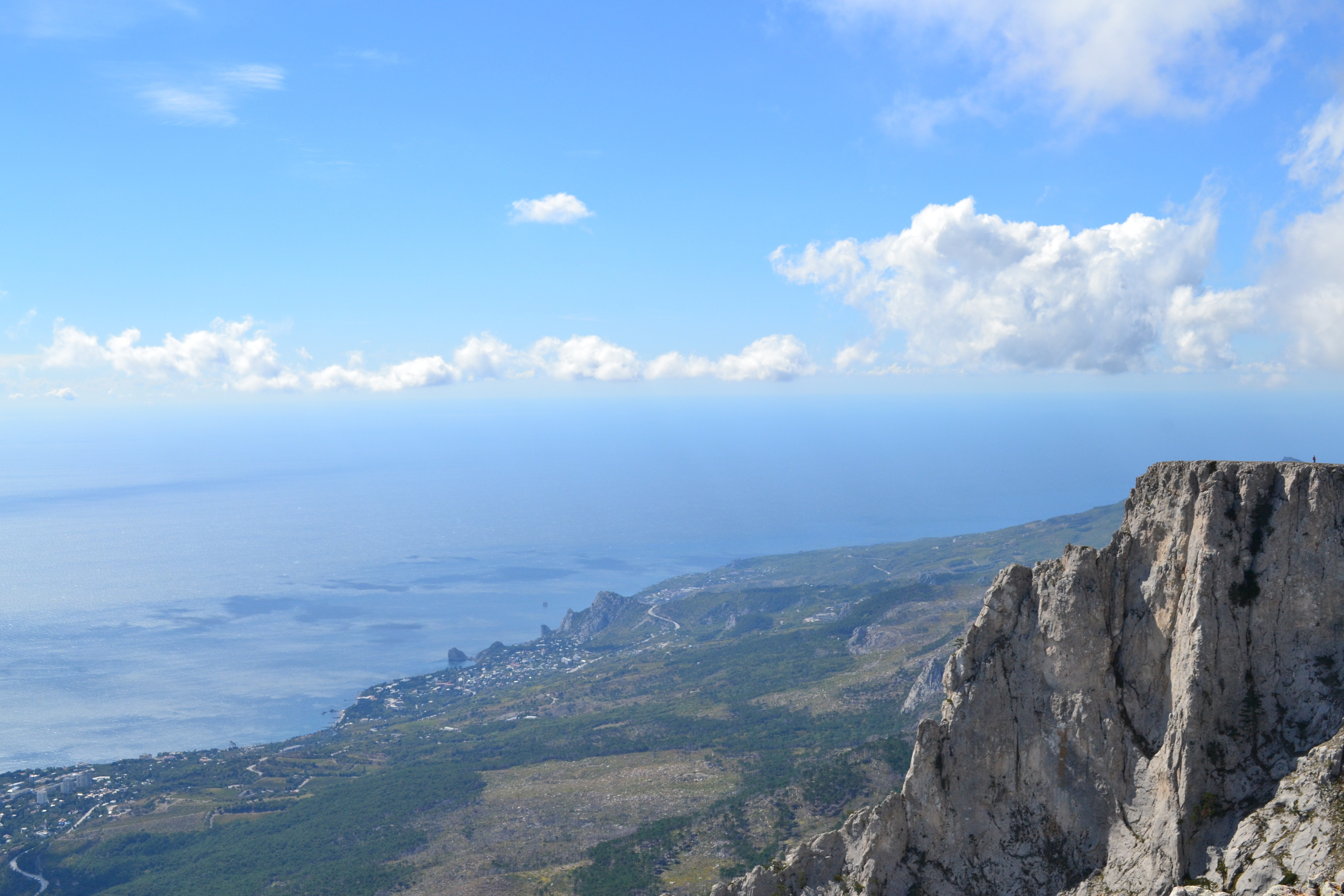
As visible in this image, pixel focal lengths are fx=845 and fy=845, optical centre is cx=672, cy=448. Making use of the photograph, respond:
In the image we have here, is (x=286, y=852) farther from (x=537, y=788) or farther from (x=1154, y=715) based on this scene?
(x=1154, y=715)

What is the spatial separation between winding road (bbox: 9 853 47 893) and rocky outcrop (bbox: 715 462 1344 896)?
100 m

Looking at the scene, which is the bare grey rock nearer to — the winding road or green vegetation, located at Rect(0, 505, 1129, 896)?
green vegetation, located at Rect(0, 505, 1129, 896)

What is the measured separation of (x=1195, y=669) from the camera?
24875 mm

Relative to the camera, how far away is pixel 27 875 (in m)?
93.8

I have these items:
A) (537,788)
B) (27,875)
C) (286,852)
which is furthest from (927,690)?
(27,875)

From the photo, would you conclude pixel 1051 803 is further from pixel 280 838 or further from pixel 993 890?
pixel 280 838

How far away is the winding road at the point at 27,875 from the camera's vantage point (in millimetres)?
91438

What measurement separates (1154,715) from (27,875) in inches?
4585

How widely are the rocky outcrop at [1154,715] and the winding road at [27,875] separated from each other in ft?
328

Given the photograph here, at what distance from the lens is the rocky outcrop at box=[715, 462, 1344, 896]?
24141 millimetres

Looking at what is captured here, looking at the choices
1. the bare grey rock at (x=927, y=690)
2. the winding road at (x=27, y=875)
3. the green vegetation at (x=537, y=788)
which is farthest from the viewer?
the bare grey rock at (x=927, y=690)

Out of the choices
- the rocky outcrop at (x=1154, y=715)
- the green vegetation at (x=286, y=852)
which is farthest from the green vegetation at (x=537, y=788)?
the rocky outcrop at (x=1154, y=715)

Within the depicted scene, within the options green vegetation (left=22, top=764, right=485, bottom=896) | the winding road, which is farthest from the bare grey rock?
the winding road

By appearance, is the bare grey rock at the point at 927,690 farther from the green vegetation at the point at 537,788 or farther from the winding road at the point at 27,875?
the winding road at the point at 27,875
